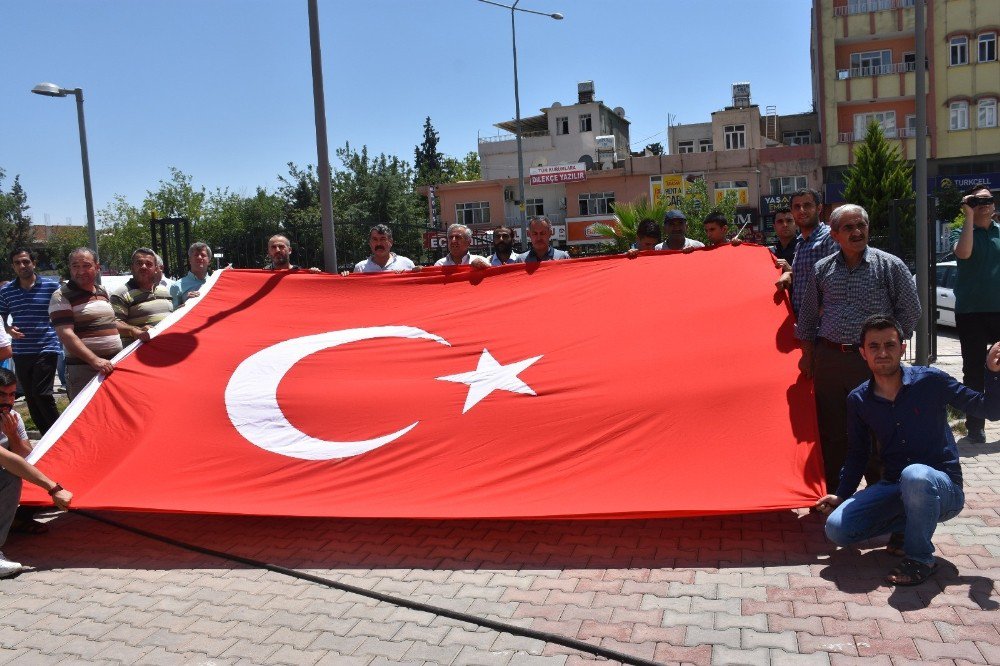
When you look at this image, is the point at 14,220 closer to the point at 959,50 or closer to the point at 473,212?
the point at 473,212

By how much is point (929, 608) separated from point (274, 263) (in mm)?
6048

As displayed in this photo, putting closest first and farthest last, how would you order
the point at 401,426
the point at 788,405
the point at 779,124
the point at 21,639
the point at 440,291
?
the point at 21,639 → the point at 788,405 → the point at 401,426 → the point at 440,291 → the point at 779,124

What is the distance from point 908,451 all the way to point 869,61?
141 feet

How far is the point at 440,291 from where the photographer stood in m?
6.71

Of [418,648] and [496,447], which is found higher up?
[496,447]

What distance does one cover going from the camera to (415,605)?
13.9 ft

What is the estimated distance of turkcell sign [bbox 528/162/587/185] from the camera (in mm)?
46438

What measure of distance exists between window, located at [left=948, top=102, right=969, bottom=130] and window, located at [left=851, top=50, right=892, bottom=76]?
3917 millimetres

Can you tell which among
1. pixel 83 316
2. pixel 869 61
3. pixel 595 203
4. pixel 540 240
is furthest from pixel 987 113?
pixel 83 316

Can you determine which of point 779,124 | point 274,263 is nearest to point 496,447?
point 274,263

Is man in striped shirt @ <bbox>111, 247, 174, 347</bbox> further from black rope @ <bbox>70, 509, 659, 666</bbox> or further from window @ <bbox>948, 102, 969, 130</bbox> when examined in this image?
window @ <bbox>948, 102, 969, 130</bbox>

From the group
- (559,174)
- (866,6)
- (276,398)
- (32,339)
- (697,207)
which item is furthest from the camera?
(559,174)

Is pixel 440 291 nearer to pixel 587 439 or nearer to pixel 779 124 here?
pixel 587 439

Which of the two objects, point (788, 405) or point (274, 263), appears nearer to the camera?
point (788, 405)
